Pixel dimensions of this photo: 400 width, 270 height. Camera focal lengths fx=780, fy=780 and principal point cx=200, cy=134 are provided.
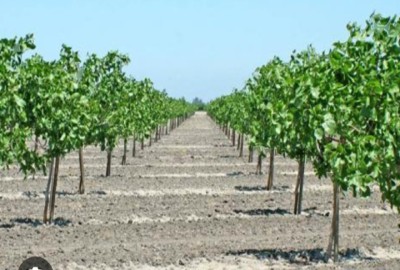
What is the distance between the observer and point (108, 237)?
54.5 feet

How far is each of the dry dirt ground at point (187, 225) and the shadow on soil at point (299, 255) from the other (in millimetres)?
19

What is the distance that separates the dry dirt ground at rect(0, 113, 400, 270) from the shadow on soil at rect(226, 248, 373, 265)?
0.06 ft

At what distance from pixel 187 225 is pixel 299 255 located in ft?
13.0

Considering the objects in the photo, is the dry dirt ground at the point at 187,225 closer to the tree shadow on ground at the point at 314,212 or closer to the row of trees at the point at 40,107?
the tree shadow on ground at the point at 314,212

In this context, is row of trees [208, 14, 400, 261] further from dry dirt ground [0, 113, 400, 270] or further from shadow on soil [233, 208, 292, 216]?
shadow on soil [233, 208, 292, 216]

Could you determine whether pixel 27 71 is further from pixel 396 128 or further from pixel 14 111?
pixel 396 128

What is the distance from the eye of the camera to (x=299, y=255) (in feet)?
49.0

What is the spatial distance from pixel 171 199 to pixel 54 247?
7.66 metres

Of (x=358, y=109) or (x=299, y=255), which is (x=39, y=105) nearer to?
(x=299, y=255)

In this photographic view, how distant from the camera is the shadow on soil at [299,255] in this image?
48.0 feet

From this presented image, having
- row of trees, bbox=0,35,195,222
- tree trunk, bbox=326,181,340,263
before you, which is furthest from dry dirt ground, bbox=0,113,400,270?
row of trees, bbox=0,35,195,222

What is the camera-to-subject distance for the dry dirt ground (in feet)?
47.6

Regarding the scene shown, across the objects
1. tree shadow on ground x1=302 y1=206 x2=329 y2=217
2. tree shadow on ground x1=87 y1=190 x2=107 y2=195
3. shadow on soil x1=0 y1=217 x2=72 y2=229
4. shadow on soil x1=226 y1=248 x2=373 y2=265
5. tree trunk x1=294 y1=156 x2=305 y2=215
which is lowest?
shadow on soil x1=0 y1=217 x2=72 y2=229

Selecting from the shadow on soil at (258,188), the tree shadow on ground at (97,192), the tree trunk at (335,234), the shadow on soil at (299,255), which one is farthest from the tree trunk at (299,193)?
the tree shadow on ground at (97,192)
